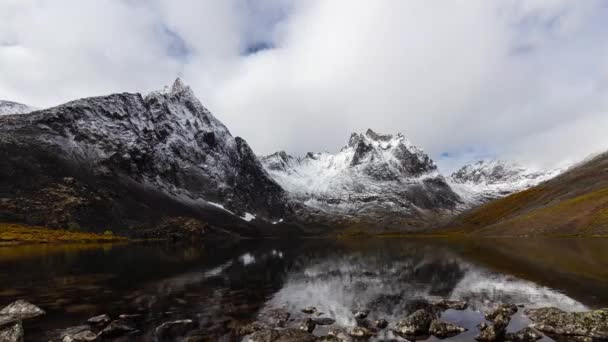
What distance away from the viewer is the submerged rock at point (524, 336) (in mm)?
30359

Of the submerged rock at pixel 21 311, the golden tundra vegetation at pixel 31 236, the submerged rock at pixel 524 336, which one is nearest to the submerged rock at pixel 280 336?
the submerged rock at pixel 524 336

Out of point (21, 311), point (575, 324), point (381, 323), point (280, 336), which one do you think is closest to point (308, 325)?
point (280, 336)

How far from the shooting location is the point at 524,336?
101ft

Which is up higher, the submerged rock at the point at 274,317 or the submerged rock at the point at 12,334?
the submerged rock at the point at 12,334

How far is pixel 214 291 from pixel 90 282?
73.4 ft

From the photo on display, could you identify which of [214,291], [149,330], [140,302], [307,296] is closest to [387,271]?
[307,296]

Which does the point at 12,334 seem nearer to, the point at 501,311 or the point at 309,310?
the point at 309,310

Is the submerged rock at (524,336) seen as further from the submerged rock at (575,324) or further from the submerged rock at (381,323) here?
the submerged rock at (381,323)

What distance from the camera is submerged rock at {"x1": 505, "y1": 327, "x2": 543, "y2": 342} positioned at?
99.6 ft

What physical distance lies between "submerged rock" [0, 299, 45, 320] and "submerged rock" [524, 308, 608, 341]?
46.2 metres

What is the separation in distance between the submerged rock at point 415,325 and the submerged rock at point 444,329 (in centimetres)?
41

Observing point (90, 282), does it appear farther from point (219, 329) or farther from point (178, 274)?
point (219, 329)

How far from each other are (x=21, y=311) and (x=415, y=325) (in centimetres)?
3746

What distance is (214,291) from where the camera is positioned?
56625mm
